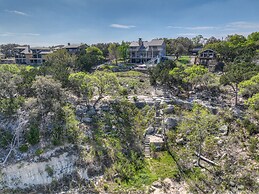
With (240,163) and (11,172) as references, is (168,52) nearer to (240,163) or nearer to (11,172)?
(240,163)

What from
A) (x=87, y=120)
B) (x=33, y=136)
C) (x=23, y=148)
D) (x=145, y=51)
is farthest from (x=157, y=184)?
(x=145, y=51)

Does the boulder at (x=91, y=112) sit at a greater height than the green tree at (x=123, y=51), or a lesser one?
lesser

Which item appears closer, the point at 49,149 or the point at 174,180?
the point at 174,180

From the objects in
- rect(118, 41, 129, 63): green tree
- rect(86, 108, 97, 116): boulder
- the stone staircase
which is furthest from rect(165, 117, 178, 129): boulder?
rect(118, 41, 129, 63): green tree

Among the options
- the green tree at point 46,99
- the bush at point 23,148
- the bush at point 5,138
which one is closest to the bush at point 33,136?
the bush at point 23,148

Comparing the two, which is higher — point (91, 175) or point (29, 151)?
point (29, 151)

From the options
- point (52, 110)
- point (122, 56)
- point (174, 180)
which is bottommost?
point (174, 180)

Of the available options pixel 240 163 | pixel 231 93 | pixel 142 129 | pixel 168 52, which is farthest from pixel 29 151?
pixel 168 52

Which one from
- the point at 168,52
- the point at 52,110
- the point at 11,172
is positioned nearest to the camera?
the point at 11,172

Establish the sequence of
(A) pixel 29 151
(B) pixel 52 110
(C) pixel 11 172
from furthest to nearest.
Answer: (B) pixel 52 110 → (A) pixel 29 151 → (C) pixel 11 172

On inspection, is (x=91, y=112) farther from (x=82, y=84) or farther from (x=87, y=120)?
(x=82, y=84)

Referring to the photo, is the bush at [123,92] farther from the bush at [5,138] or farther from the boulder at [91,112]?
the bush at [5,138]
